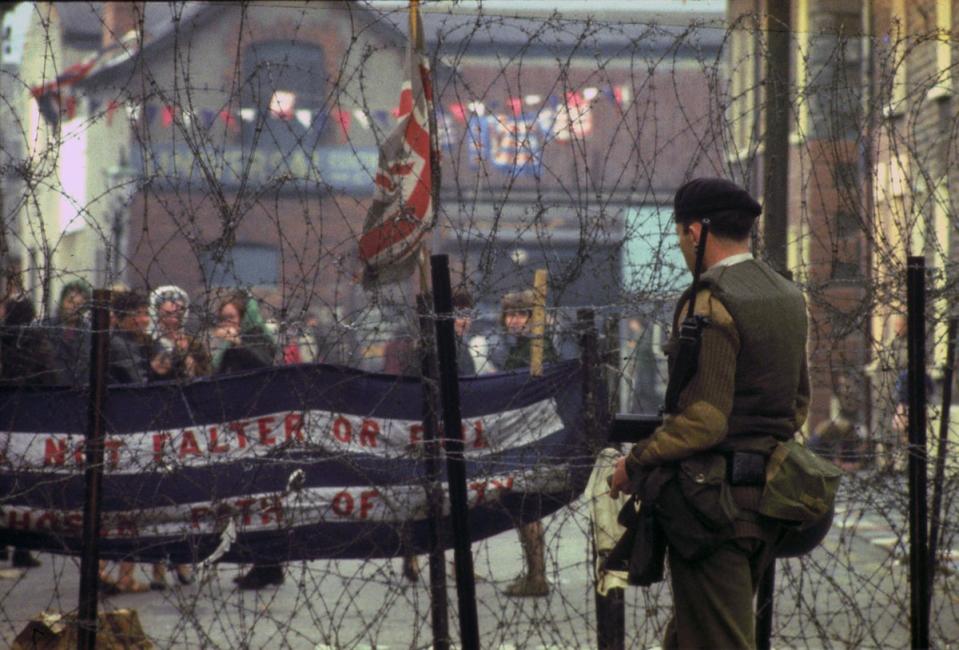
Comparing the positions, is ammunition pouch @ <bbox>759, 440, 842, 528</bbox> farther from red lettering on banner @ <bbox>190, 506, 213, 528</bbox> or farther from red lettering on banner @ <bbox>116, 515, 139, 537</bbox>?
red lettering on banner @ <bbox>116, 515, 139, 537</bbox>

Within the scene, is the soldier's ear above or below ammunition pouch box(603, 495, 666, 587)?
above

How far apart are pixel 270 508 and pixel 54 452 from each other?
2.98 feet

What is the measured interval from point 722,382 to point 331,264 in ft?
7.11

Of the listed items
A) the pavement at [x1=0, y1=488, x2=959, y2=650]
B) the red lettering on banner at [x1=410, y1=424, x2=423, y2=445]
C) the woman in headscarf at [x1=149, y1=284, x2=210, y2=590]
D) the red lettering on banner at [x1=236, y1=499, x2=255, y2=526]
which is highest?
the woman in headscarf at [x1=149, y1=284, x2=210, y2=590]

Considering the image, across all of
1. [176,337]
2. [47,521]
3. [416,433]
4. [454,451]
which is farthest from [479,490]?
[47,521]

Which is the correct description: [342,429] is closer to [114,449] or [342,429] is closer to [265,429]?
[265,429]

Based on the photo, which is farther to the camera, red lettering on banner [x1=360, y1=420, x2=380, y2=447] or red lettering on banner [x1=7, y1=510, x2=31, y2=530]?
red lettering on banner [x1=7, y1=510, x2=31, y2=530]

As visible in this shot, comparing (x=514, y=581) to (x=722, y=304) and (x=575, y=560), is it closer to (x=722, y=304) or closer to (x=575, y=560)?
(x=575, y=560)

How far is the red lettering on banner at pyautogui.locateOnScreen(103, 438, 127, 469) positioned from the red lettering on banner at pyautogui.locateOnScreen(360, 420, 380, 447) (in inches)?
37.1

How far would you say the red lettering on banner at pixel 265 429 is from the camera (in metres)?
6.00

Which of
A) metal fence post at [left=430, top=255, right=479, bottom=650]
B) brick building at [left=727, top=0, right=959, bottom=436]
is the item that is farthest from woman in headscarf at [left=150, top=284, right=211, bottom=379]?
brick building at [left=727, top=0, right=959, bottom=436]

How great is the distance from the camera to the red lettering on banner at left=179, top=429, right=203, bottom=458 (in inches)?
237

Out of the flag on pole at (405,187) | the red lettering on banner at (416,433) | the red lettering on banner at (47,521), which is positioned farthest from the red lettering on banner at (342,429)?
the red lettering on banner at (47,521)

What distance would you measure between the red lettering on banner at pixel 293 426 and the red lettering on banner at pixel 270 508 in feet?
0.83
